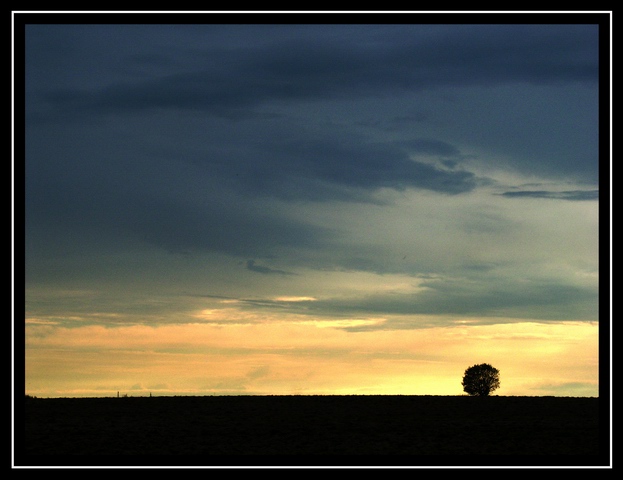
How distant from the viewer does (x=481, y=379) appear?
7494cm

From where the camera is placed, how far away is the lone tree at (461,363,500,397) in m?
74.8

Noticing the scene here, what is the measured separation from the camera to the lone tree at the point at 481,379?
7475 cm
